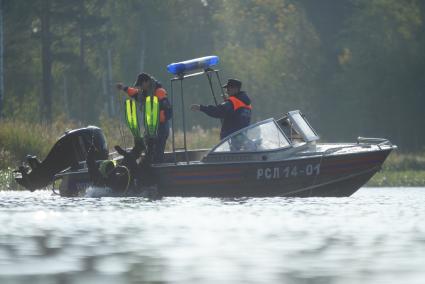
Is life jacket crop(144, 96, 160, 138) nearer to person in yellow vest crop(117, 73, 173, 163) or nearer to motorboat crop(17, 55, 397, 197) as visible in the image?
person in yellow vest crop(117, 73, 173, 163)

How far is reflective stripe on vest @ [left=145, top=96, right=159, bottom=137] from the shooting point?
24.4 metres

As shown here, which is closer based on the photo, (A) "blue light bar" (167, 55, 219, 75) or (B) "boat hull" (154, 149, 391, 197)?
(B) "boat hull" (154, 149, 391, 197)

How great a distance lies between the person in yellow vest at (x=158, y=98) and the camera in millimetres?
24625

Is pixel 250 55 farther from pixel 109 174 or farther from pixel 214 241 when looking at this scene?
→ pixel 214 241

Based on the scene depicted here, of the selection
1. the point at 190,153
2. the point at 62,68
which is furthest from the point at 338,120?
the point at 190,153

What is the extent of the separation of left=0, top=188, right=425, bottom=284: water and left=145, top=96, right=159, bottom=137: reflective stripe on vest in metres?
1.63

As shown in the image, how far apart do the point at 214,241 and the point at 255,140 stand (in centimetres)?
843

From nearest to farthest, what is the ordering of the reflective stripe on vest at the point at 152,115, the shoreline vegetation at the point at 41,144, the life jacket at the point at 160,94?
the reflective stripe on vest at the point at 152,115, the life jacket at the point at 160,94, the shoreline vegetation at the point at 41,144

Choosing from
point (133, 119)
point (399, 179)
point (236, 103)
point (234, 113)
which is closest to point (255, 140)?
point (234, 113)

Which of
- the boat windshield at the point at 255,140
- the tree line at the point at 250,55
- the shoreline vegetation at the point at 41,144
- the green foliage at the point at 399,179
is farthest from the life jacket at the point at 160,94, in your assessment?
the tree line at the point at 250,55

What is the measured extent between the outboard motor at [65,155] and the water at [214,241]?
1978 mm

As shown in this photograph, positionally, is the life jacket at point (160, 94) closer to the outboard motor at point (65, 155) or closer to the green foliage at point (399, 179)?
the outboard motor at point (65, 155)

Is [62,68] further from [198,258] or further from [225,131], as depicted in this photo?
[198,258]

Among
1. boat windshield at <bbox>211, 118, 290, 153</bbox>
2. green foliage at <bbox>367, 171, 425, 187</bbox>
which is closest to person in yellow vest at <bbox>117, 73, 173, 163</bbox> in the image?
boat windshield at <bbox>211, 118, 290, 153</bbox>
